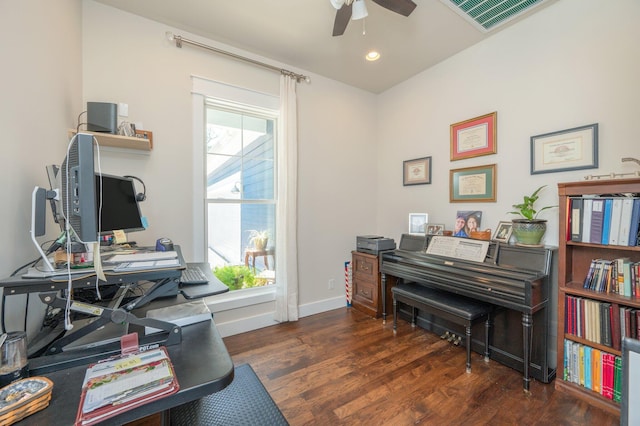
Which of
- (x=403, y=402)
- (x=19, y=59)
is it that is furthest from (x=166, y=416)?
(x=19, y=59)

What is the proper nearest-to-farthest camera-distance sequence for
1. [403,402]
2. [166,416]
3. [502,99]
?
1. [166,416]
2. [403,402]
3. [502,99]

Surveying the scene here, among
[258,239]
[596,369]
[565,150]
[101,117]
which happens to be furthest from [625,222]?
[101,117]

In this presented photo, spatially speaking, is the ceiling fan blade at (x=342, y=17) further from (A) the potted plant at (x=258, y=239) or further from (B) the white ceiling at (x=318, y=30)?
(A) the potted plant at (x=258, y=239)

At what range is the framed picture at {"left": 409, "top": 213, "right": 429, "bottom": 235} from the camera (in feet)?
9.44

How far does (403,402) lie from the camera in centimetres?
169

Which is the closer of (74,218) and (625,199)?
(74,218)

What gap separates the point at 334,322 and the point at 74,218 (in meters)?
2.48

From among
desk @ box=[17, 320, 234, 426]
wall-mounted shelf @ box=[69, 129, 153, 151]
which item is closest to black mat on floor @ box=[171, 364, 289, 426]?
desk @ box=[17, 320, 234, 426]

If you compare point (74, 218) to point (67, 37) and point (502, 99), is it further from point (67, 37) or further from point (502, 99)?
point (502, 99)

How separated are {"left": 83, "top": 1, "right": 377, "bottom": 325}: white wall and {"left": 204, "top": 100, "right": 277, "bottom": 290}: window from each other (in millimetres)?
230

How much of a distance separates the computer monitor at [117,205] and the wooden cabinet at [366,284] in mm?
2231

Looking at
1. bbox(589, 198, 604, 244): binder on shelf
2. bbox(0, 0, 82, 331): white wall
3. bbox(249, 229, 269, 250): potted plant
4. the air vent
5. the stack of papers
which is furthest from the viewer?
bbox(249, 229, 269, 250): potted plant

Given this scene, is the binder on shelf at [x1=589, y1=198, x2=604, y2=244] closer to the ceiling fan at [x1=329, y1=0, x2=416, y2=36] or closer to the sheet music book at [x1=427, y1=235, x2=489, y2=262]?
the sheet music book at [x1=427, y1=235, x2=489, y2=262]

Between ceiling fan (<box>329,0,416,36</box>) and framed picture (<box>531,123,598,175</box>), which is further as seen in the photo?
framed picture (<box>531,123,598,175</box>)
